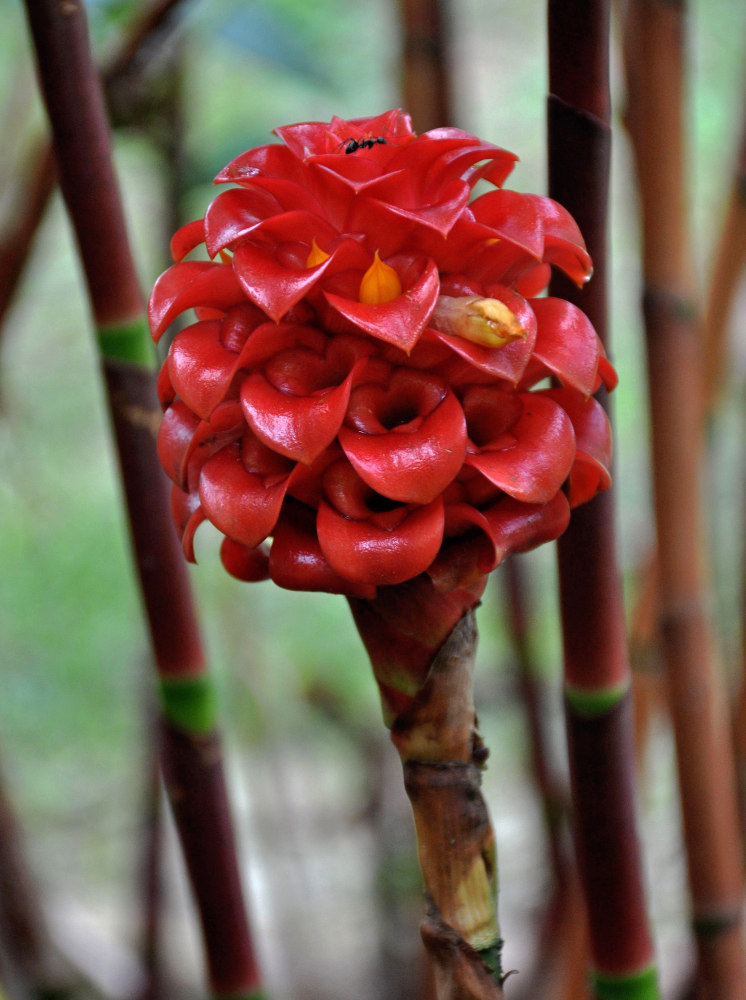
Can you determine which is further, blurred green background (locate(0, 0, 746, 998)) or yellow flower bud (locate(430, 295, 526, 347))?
blurred green background (locate(0, 0, 746, 998))

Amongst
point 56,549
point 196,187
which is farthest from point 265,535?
point 56,549

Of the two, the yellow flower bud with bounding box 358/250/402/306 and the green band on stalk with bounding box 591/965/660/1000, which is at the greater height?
the yellow flower bud with bounding box 358/250/402/306

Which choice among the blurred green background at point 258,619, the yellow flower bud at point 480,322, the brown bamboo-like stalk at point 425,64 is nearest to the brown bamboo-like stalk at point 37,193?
the brown bamboo-like stalk at point 425,64

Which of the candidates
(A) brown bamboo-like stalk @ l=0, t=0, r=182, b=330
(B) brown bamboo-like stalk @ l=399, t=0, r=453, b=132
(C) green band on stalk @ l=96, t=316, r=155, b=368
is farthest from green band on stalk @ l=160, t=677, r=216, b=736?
(B) brown bamboo-like stalk @ l=399, t=0, r=453, b=132

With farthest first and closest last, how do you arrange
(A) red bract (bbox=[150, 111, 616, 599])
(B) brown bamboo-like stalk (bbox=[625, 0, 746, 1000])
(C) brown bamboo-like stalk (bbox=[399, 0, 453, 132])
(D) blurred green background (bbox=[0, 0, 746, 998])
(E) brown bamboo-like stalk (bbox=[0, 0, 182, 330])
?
(D) blurred green background (bbox=[0, 0, 746, 998]), (C) brown bamboo-like stalk (bbox=[399, 0, 453, 132]), (E) brown bamboo-like stalk (bbox=[0, 0, 182, 330]), (B) brown bamboo-like stalk (bbox=[625, 0, 746, 1000]), (A) red bract (bbox=[150, 111, 616, 599])

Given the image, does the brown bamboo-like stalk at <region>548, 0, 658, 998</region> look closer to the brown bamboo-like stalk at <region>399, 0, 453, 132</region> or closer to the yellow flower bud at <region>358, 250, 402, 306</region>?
the yellow flower bud at <region>358, 250, 402, 306</region>

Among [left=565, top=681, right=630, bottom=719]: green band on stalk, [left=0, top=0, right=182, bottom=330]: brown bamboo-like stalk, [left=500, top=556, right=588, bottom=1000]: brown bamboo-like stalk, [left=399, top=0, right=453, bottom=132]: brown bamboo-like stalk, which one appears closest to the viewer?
[left=565, top=681, right=630, bottom=719]: green band on stalk

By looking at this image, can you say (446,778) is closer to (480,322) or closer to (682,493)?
(480,322)

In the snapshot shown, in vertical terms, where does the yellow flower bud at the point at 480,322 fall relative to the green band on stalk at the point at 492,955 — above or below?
above

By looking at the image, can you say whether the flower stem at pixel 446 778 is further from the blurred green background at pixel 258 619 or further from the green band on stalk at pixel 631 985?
the blurred green background at pixel 258 619
